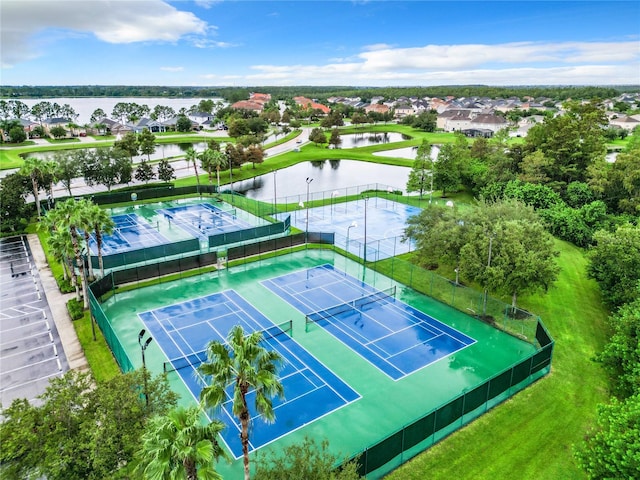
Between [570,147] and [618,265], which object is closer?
[618,265]

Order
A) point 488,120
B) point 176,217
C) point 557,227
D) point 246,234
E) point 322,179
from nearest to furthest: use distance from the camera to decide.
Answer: point 246,234
point 557,227
point 176,217
point 322,179
point 488,120

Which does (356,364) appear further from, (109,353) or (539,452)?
(109,353)

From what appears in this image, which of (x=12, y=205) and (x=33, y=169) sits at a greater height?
(x=33, y=169)

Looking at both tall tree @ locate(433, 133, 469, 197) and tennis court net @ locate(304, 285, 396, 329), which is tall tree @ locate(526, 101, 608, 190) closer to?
tall tree @ locate(433, 133, 469, 197)

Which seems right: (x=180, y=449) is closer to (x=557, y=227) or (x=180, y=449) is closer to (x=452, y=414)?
(x=452, y=414)

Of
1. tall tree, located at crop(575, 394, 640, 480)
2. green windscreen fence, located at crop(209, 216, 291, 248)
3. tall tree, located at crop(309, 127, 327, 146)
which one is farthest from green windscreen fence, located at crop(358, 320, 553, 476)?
tall tree, located at crop(309, 127, 327, 146)

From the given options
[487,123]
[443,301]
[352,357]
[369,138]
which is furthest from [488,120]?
[352,357]

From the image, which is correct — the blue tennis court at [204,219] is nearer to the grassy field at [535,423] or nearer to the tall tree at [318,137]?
the grassy field at [535,423]
